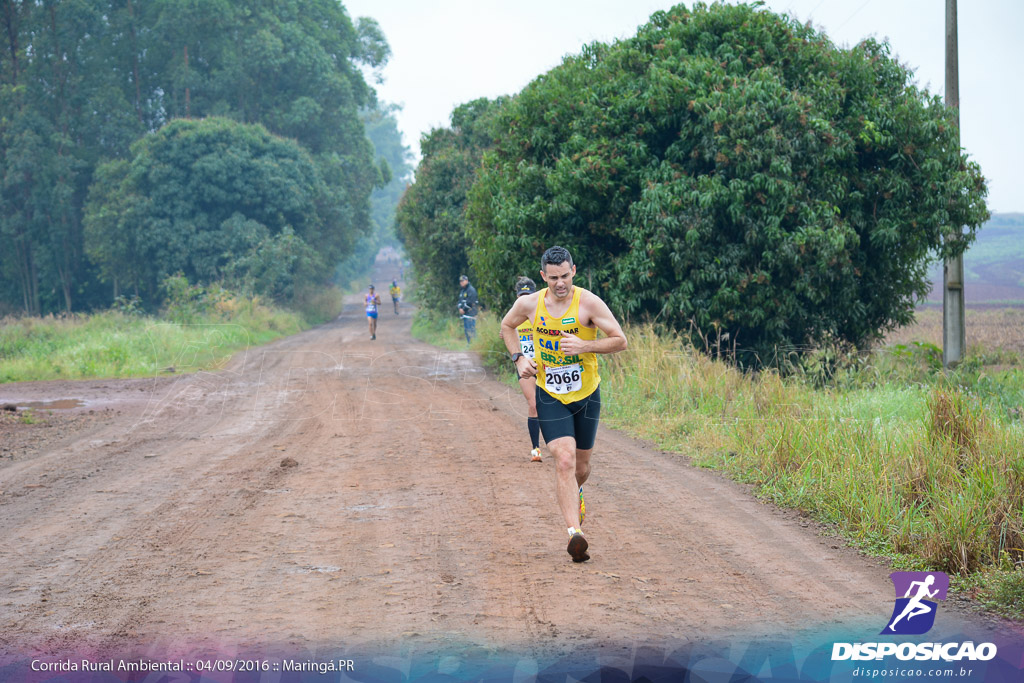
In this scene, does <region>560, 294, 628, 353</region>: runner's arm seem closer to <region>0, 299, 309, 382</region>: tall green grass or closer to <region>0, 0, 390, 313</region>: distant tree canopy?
<region>0, 299, 309, 382</region>: tall green grass

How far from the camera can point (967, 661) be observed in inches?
165

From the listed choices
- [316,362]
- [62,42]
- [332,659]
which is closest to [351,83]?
[62,42]

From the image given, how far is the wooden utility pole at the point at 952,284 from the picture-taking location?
1644 centimetres

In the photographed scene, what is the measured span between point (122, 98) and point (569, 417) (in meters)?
41.8

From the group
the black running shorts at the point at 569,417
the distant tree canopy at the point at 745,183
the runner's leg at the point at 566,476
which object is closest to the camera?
the runner's leg at the point at 566,476

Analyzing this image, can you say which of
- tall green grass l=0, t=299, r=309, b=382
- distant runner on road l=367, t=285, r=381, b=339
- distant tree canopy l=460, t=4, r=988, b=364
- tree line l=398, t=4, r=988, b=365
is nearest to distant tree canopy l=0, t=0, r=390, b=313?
tall green grass l=0, t=299, r=309, b=382

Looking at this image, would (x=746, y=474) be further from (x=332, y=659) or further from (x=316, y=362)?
(x=316, y=362)

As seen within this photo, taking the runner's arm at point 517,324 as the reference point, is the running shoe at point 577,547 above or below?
below

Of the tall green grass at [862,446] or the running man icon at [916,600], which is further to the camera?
the tall green grass at [862,446]

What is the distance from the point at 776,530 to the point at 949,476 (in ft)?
4.66

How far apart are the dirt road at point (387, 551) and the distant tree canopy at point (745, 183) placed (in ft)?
14.8

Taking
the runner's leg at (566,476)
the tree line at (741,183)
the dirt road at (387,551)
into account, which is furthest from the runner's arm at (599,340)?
the tree line at (741,183)

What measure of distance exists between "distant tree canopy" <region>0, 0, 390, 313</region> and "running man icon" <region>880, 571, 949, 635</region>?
39.5m

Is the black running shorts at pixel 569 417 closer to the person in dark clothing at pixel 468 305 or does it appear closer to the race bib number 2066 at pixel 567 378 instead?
the race bib number 2066 at pixel 567 378
